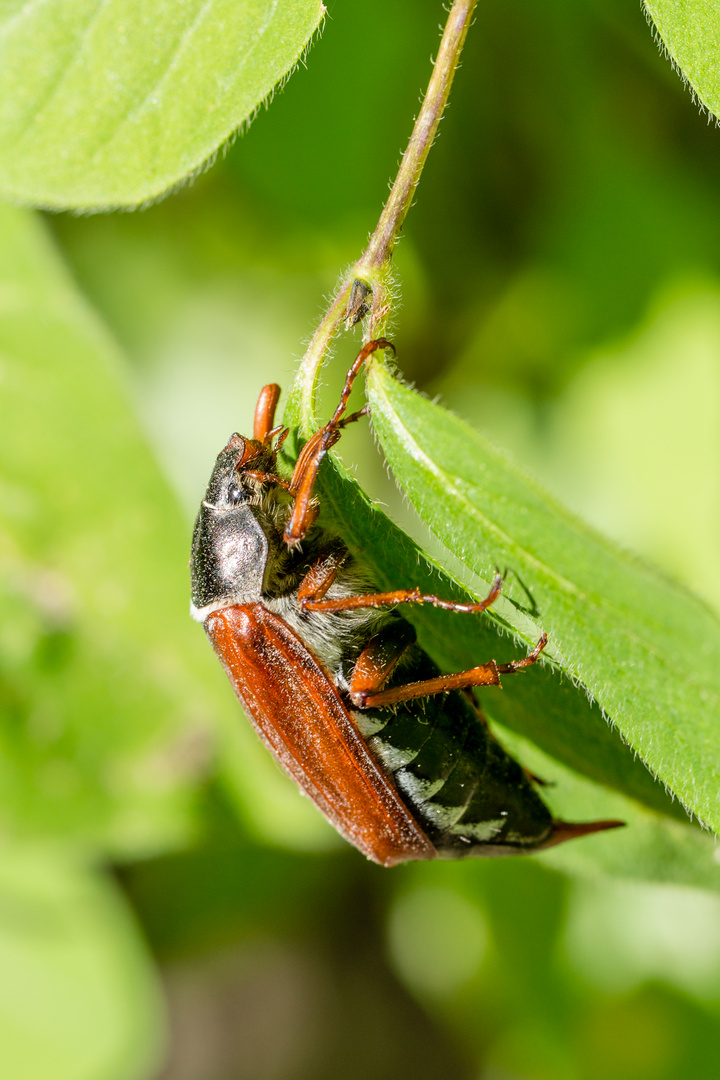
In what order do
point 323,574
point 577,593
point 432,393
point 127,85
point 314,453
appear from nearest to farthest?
point 577,593
point 127,85
point 314,453
point 323,574
point 432,393

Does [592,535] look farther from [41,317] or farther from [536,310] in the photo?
[536,310]

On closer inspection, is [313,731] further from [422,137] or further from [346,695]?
[422,137]

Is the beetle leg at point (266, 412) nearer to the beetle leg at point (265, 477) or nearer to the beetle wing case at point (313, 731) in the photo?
the beetle leg at point (265, 477)

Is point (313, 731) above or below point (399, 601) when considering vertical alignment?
below

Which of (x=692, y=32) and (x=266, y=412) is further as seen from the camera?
(x=266, y=412)

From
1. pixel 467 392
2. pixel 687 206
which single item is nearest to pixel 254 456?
pixel 467 392

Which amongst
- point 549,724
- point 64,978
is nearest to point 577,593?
point 549,724
